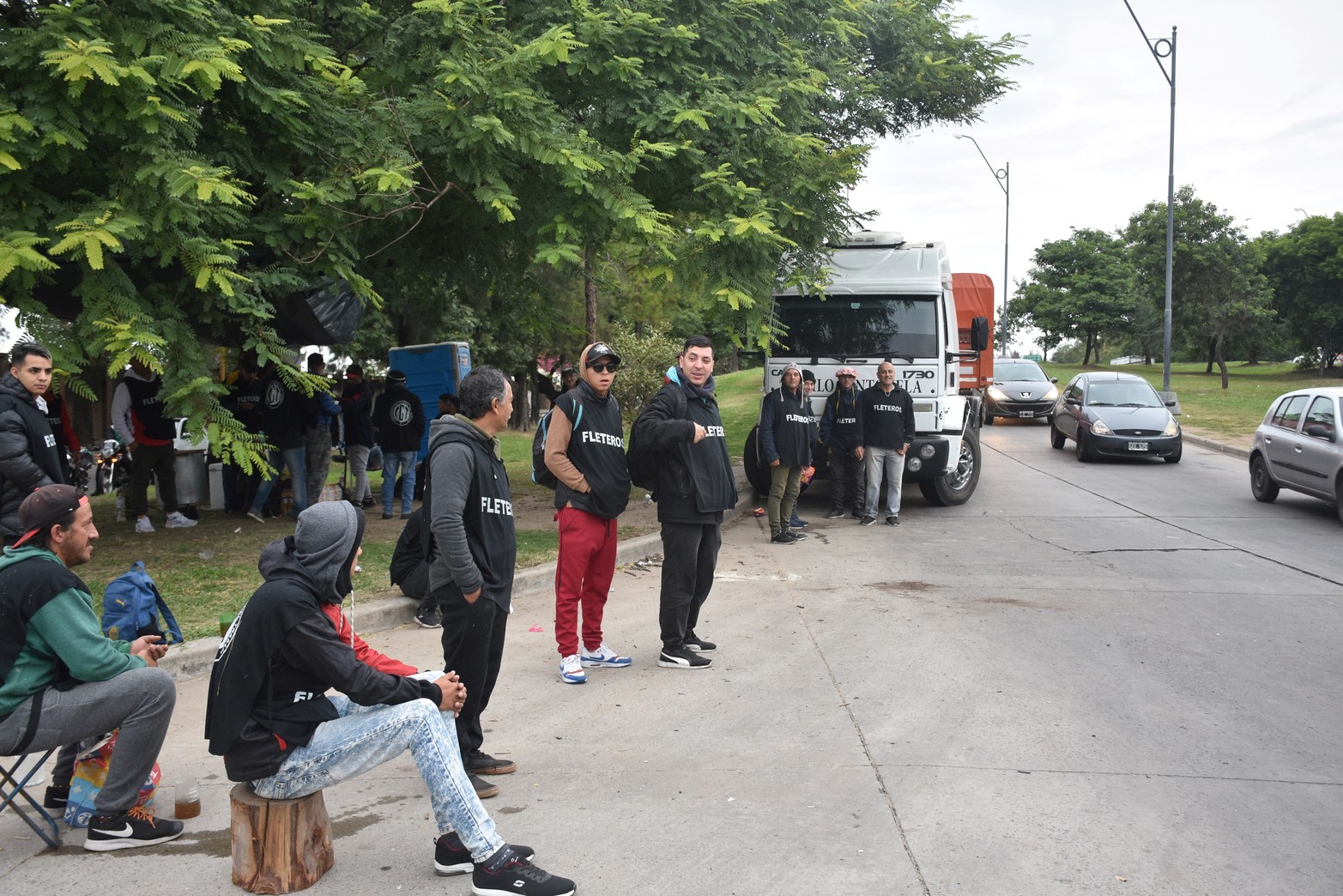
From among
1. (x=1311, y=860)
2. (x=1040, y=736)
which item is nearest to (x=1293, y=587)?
(x=1040, y=736)

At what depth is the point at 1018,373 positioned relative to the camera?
88.1 feet

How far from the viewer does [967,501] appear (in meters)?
14.0

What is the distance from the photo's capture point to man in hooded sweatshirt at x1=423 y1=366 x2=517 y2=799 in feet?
14.3

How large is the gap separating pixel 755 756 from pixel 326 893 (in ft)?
6.73

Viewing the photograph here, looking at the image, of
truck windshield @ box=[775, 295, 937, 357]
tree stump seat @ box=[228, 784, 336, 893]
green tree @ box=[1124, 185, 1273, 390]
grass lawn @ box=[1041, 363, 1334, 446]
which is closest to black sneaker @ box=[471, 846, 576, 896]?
tree stump seat @ box=[228, 784, 336, 893]

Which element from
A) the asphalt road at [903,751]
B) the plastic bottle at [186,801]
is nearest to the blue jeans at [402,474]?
the asphalt road at [903,751]

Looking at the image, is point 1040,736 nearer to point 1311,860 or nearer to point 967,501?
point 1311,860

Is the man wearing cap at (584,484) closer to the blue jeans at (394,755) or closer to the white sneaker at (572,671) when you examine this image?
the white sneaker at (572,671)

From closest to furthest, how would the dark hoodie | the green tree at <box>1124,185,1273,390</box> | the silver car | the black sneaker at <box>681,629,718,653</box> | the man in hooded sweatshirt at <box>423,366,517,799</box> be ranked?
the dark hoodie < the man in hooded sweatshirt at <box>423,366,517,799</box> < the black sneaker at <box>681,629,718,653</box> < the silver car < the green tree at <box>1124,185,1273,390</box>

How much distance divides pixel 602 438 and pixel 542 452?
14.2 inches

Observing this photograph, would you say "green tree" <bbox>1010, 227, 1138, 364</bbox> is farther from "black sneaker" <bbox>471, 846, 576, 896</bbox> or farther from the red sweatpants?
"black sneaker" <bbox>471, 846, 576, 896</bbox>

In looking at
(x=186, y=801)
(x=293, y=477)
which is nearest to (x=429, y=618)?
(x=186, y=801)

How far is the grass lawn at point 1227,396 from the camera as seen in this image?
77.2 ft

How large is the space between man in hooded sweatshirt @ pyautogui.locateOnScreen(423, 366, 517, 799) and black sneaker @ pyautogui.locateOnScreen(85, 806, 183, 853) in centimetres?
117
